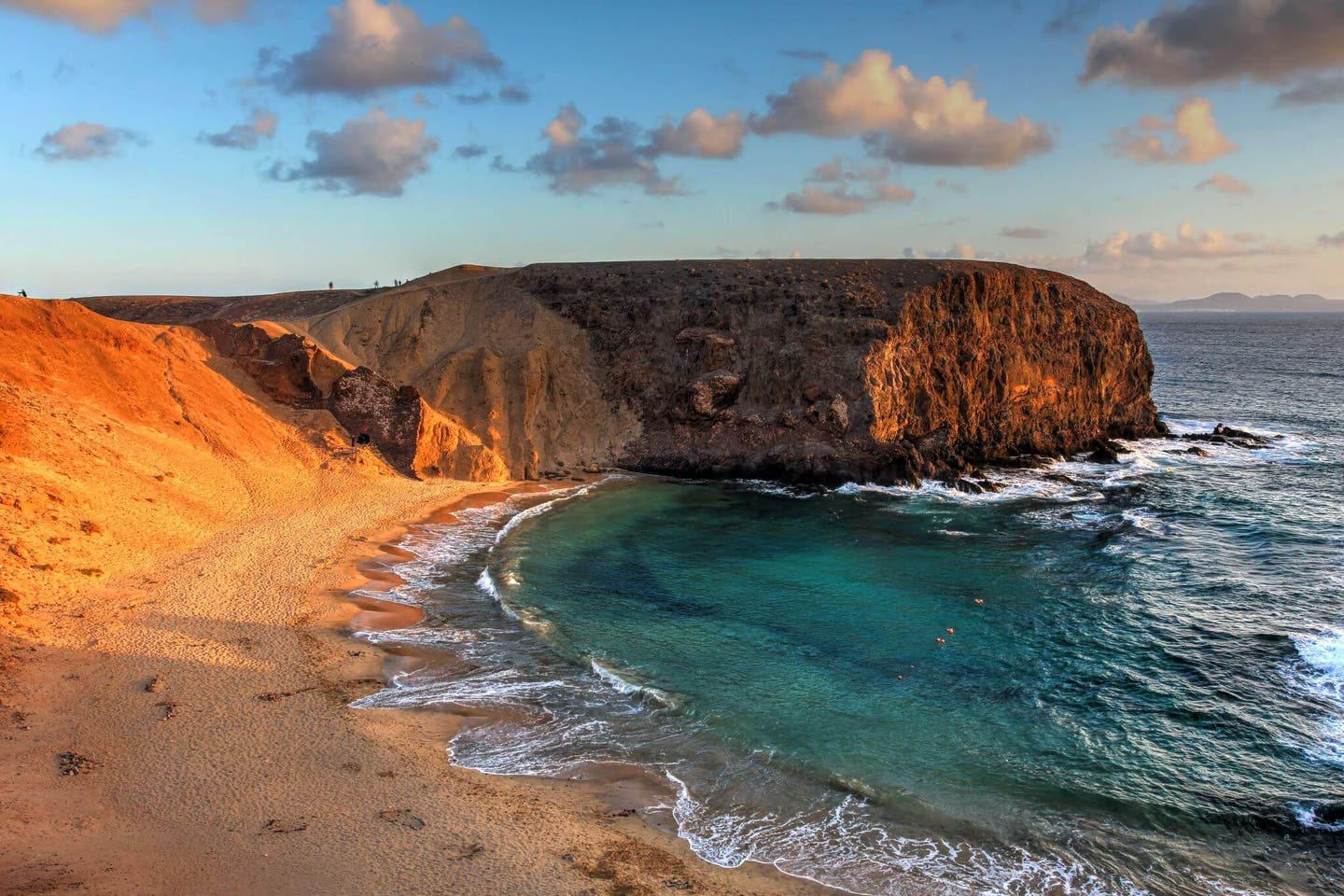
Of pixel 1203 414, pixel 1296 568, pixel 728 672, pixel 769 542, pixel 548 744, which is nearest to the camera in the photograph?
pixel 548 744

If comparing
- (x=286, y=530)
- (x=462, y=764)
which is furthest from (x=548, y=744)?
(x=286, y=530)

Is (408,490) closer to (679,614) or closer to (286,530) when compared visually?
(286,530)

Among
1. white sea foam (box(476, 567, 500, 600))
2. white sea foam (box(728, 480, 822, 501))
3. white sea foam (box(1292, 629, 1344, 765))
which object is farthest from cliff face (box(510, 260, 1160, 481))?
white sea foam (box(1292, 629, 1344, 765))

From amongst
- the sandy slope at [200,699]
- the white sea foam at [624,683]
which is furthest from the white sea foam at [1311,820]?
the white sea foam at [624,683]

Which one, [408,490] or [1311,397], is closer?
[408,490]

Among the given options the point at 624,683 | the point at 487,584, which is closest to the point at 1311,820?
the point at 624,683

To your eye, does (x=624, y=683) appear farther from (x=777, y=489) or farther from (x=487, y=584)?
(x=777, y=489)

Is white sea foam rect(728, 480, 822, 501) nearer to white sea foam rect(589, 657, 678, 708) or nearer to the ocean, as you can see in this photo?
the ocean

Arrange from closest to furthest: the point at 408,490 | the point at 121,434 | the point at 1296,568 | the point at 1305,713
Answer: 1. the point at 1305,713
2. the point at 1296,568
3. the point at 121,434
4. the point at 408,490
